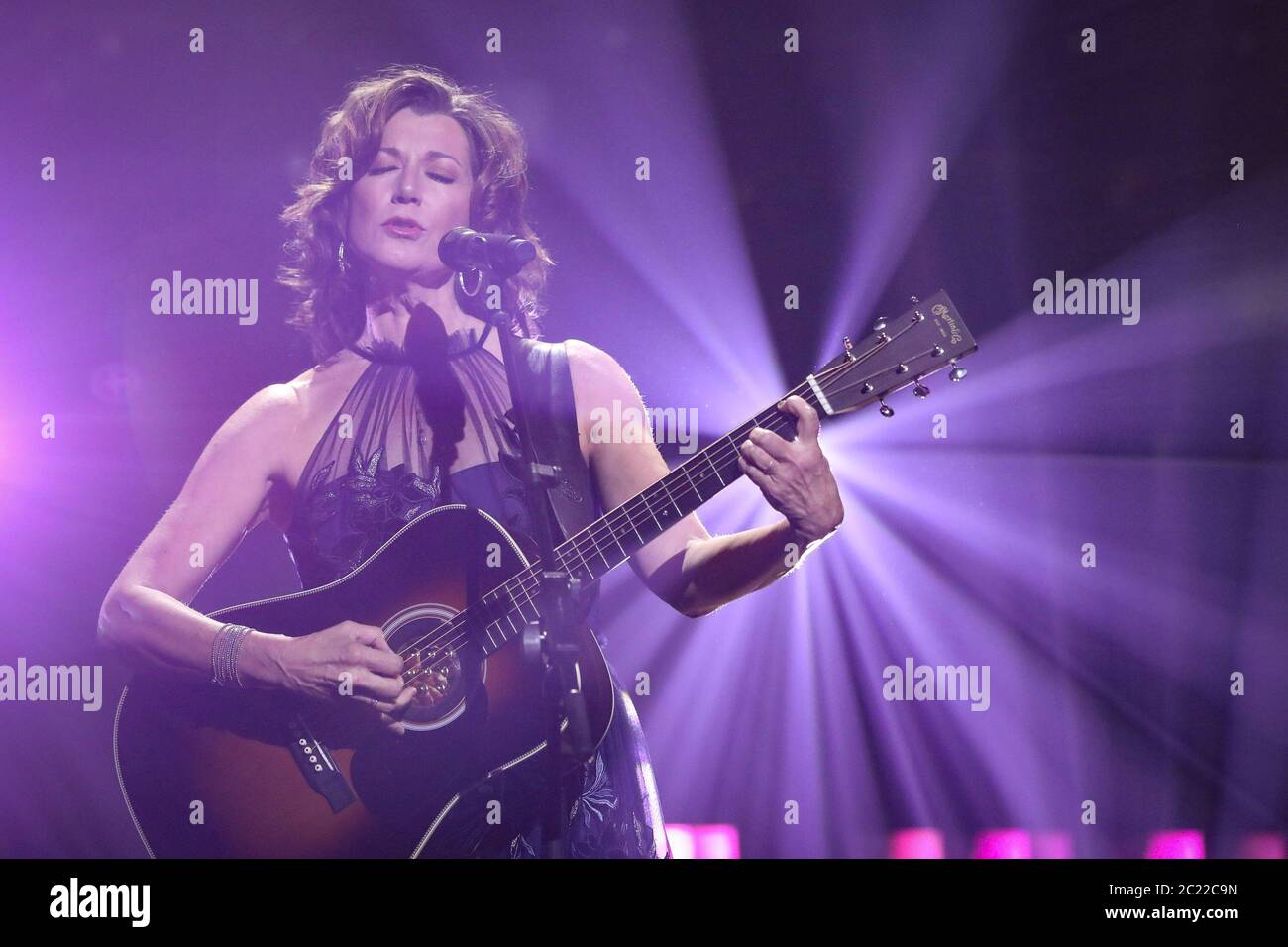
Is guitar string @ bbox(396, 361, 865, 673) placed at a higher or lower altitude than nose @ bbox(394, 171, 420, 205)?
lower

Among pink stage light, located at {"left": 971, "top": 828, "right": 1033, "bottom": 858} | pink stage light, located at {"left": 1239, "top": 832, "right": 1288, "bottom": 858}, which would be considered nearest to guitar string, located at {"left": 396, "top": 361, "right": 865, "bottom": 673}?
pink stage light, located at {"left": 971, "top": 828, "right": 1033, "bottom": 858}

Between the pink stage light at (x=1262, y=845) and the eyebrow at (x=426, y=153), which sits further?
the pink stage light at (x=1262, y=845)

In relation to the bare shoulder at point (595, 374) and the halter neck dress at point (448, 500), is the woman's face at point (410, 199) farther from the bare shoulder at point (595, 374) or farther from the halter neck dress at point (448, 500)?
the bare shoulder at point (595, 374)

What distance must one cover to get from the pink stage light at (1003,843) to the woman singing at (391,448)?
841 mm

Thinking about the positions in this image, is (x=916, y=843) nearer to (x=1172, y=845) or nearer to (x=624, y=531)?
(x=1172, y=845)

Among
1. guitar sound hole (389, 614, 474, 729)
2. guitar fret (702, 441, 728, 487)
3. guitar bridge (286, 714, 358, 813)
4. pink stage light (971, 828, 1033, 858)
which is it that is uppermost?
guitar fret (702, 441, 728, 487)

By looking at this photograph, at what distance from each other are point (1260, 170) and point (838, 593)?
1.61 meters

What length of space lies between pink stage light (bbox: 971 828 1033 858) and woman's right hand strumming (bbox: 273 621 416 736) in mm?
1508

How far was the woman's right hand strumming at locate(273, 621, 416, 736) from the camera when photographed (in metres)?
2.60

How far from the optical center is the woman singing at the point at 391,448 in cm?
267

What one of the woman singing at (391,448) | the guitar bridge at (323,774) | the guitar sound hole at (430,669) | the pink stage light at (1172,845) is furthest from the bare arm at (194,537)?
the pink stage light at (1172,845)

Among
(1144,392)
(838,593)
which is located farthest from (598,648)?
(1144,392)

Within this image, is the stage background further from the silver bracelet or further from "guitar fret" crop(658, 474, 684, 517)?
the silver bracelet

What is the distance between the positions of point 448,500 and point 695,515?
1.97ft
